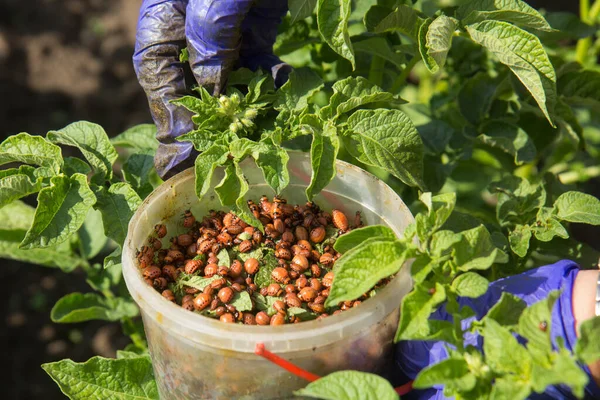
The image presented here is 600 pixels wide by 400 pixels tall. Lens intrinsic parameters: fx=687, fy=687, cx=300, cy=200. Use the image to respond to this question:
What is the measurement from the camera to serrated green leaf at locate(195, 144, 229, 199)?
1.41m

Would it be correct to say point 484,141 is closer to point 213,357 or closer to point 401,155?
point 401,155

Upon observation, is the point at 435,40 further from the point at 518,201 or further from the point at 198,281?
the point at 198,281

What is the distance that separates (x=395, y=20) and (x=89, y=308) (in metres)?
1.16

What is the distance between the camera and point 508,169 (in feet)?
7.20

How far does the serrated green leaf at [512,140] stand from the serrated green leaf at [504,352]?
0.86 meters

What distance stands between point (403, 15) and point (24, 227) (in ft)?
4.28

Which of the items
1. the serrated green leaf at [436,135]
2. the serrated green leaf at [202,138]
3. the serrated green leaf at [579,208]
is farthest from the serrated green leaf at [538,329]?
the serrated green leaf at [436,135]

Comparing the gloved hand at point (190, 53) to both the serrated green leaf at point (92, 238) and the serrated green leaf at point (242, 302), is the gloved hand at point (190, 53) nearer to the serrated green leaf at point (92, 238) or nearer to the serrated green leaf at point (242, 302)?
the serrated green leaf at point (242, 302)

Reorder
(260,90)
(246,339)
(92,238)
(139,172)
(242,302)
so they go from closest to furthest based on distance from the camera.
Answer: (246,339) → (242,302) → (260,90) → (139,172) → (92,238)

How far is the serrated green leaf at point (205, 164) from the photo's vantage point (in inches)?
55.5

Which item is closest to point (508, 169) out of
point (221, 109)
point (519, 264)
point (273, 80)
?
point (519, 264)

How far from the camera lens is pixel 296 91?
160 centimetres

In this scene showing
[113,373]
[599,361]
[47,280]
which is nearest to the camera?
[599,361]

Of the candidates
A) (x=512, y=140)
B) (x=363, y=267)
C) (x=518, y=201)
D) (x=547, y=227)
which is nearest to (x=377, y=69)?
(x=512, y=140)
